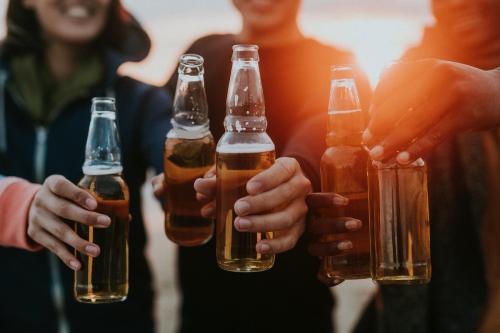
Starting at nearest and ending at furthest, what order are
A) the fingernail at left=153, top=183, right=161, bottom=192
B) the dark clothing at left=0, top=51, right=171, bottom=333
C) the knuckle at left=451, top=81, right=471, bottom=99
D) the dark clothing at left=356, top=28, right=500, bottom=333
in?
the knuckle at left=451, top=81, right=471, bottom=99
the fingernail at left=153, top=183, right=161, bottom=192
the dark clothing at left=356, top=28, right=500, bottom=333
the dark clothing at left=0, top=51, right=171, bottom=333

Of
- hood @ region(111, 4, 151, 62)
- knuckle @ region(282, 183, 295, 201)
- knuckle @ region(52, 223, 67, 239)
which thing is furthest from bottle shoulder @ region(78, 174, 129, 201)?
hood @ region(111, 4, 151, 62)

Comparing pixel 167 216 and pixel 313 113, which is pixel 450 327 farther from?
pixel 167 216

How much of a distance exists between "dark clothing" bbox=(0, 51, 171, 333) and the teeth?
0.29 meters

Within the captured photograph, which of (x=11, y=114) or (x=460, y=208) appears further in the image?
(x=11, y=114)

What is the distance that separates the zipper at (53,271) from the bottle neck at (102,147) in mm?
832

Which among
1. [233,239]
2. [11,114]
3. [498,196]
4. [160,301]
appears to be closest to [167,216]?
[233,239]

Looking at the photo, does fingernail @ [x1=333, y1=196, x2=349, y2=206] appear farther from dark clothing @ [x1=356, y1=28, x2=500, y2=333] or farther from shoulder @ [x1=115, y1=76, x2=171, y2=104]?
shoulder @ [x1=115, y1=76, x2=171, y2=104]

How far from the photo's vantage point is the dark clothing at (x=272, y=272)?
97.1 inches

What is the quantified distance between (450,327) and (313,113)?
94 centimetres

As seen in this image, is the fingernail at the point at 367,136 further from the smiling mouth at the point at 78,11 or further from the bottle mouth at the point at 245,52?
the smiling mouth at the point at 78,11

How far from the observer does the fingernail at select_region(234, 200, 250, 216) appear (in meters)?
1.40

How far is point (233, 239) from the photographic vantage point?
4.84 feet

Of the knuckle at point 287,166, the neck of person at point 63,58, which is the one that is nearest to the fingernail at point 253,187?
the knuckle at point 287,166

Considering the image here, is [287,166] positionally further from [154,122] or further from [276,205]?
[154,122]
